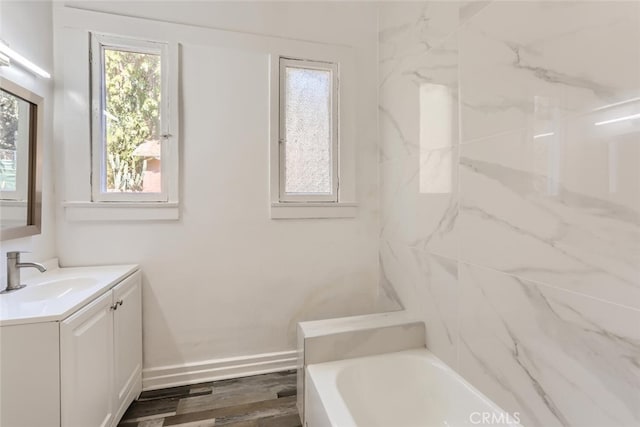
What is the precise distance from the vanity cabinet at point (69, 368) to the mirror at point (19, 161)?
55cm

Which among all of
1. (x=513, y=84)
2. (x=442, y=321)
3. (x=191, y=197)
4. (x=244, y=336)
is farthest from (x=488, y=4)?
(x=244, y=336)

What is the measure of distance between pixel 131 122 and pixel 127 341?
1327 mm

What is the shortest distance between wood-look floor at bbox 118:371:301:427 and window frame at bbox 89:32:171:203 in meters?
1.22

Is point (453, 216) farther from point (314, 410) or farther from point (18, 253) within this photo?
point (18, 253)

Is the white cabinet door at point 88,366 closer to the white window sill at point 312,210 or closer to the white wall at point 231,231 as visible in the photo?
the white wall at point 231,231

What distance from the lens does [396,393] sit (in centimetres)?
148

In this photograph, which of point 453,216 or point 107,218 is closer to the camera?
point 453,216

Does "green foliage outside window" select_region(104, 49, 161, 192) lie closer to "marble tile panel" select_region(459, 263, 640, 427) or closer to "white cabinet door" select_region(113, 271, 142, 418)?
"white cabinet door" select_region(113, 271, 142, 418)

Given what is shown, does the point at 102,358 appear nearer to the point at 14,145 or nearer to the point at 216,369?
the point at 216,369

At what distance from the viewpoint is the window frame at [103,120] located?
5.77ft

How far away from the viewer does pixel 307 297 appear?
2096 millimetres

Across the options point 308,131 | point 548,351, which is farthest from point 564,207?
point 308,131

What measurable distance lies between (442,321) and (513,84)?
1.14 meters
